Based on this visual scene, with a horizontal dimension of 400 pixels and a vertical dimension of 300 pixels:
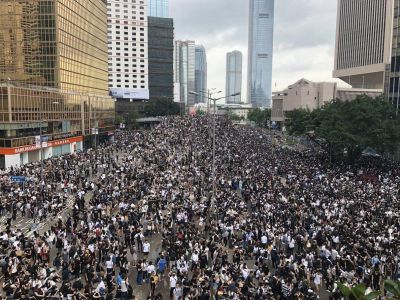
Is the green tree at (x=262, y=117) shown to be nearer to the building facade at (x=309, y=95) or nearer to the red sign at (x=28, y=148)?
the building facade at (x=309, y=95)

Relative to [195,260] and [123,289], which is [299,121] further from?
[123,289]

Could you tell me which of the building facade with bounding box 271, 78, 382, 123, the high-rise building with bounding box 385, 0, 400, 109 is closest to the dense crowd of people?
the high-rise building with bounding box 385, 0, 400, 109

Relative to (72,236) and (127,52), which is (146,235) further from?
(127,52)

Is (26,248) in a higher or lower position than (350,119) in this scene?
lower

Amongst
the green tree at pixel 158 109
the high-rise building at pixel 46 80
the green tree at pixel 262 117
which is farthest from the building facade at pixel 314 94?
the high-rise building at pixel 46 80

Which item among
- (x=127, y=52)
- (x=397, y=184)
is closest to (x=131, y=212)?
Answer: (x=397, y=184)

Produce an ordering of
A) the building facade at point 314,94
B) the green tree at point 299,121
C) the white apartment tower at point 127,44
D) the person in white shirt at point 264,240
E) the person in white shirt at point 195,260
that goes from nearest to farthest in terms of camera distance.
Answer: the person in white shirt at point 195,260, the person in white shirt at point 264,240, the green tree at point 299,121, the building facade at point 314,94, the white apartment tower at point 127,44
